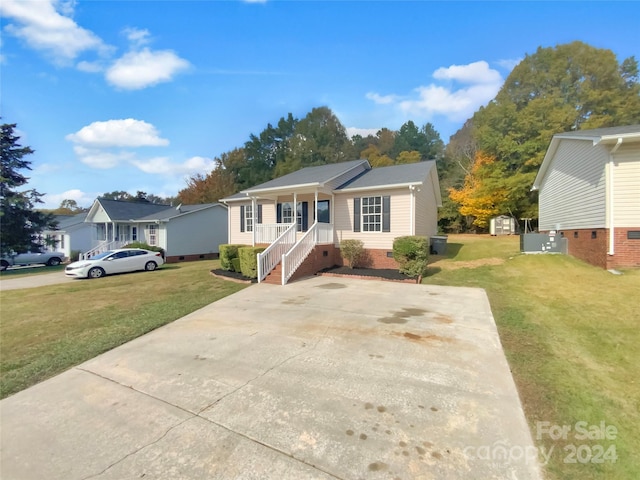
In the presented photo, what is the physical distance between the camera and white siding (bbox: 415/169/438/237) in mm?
14125

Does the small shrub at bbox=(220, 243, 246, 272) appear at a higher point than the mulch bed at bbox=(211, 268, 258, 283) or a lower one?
higher

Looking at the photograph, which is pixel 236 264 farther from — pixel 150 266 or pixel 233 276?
pixel 150 266

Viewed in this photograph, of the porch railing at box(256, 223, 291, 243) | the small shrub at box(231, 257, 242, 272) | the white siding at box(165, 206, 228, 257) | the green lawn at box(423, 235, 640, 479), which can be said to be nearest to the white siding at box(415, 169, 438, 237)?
the green lawn at box(423, 235, 640, 479)

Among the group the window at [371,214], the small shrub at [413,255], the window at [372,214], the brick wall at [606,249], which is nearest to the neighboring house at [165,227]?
the window at [372,214]

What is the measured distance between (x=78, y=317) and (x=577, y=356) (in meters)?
10.4

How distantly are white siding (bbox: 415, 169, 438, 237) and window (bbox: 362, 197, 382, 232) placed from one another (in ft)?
5.92

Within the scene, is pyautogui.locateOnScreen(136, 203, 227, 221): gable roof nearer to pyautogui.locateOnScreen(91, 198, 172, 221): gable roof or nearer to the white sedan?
pyautogui.locateOnScreen(91, 198, 172, 221): gable roof

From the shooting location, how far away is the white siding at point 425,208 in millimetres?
14125

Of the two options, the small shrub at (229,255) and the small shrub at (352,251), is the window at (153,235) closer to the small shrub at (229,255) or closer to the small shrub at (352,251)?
the small shrub at (229,255)

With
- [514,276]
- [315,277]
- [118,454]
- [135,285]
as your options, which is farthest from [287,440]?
[135,285]

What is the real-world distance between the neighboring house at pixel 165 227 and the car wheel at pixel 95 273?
291 inches

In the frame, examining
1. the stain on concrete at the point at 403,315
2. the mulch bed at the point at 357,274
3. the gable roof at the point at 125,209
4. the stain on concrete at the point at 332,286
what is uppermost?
the gable roof at the point at 125,209

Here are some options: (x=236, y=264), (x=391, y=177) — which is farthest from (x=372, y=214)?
(x=236, y=264)

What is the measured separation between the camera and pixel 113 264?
15352 millimetres
